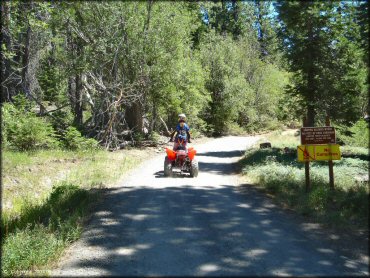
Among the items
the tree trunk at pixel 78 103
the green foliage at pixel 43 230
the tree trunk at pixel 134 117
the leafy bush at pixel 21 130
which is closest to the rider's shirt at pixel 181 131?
the green foliage at pixel 43 230

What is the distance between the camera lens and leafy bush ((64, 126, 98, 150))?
1759 centimetres

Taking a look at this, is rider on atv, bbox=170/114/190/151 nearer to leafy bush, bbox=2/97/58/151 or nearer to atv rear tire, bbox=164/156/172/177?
atv rear tire, bbox=164/156/172/177

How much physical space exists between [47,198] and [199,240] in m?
5.17

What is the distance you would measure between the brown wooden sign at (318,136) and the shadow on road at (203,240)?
6.23ft

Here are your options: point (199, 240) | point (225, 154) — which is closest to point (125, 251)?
point (199, 240)

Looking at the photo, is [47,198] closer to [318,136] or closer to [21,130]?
[21,130]

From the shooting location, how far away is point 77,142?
1769 cm

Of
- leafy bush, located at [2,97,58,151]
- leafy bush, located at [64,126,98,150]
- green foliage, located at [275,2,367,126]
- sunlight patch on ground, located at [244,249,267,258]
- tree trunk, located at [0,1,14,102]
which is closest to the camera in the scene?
sunlight patch on ground, located at [244,249,267,258]

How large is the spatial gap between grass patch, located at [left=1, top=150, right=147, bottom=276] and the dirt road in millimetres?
406

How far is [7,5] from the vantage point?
627 inches

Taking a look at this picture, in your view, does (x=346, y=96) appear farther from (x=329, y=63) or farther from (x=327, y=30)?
(x=327, y=30)

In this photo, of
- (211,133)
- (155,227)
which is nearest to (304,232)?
(155,227)

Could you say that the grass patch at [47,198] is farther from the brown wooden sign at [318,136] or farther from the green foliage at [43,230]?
the brown wooden sign at [318,136]

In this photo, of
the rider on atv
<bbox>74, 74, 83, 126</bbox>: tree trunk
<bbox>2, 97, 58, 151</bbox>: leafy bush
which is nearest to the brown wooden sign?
the rider on atv
